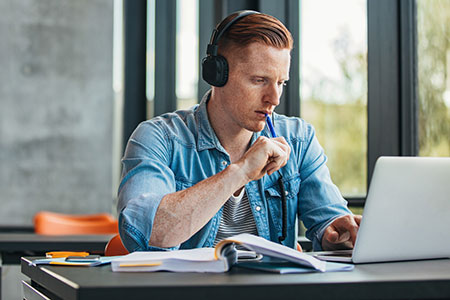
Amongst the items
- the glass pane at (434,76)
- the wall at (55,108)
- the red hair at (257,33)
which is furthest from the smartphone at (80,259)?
the wall at (55,108)

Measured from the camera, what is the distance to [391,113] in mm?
2564

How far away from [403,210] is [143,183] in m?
0.70

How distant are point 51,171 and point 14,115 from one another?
0.55 meters

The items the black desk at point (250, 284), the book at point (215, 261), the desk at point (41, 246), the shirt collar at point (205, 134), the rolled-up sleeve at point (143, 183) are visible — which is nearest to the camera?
the black desk at point (250, 284)

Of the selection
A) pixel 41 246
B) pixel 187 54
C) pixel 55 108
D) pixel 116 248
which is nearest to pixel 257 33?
pixel 116 248

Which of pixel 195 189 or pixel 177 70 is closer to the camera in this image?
pixel 195 189

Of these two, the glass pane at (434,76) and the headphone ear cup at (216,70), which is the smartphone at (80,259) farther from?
the glass pane at (434,76)

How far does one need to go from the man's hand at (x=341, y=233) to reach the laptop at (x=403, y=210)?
14.7 inches

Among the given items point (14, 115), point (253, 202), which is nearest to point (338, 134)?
point (253, 202)

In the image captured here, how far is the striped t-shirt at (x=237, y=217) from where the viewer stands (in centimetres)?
181

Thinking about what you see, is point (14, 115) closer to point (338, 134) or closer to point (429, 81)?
point (338, 134)

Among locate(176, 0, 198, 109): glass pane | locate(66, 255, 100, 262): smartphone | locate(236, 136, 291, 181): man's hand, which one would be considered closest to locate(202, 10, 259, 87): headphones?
locate(236, 136, 291, 181): man's hand

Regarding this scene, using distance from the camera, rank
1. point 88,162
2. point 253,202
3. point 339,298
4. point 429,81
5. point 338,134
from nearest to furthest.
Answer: point 339,298
point 253,202
point 429,81
point 338,134
point 88,162

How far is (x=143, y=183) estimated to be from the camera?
1591 mm
